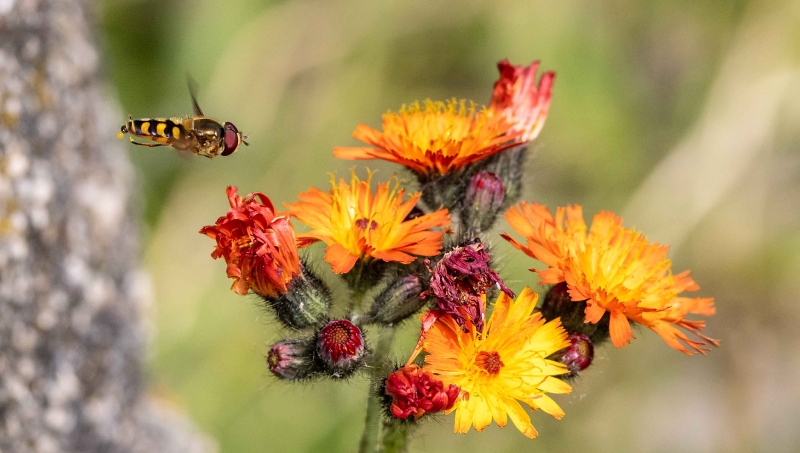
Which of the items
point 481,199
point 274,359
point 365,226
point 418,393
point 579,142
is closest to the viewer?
point 418,393

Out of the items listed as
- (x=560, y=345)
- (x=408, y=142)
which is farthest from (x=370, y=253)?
(x=560, y=345)

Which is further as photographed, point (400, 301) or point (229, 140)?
point (229, 140)

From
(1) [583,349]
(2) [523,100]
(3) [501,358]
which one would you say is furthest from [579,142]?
(3) [501,358]

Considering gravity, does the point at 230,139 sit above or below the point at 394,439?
above

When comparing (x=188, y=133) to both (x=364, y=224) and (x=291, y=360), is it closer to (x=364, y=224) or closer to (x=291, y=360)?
(x=364, y=224)

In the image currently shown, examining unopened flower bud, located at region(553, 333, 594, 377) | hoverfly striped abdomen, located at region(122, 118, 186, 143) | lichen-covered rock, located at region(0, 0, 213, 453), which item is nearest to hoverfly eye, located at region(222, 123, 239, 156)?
hoverfly striped abdomen, located at region(122, 118, 186, 143)

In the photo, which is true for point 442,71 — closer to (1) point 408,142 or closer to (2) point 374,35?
(2) point 374,35

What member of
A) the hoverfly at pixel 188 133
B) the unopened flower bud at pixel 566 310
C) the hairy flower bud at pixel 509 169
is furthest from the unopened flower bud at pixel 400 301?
the hoverfly at pixel 188 133
